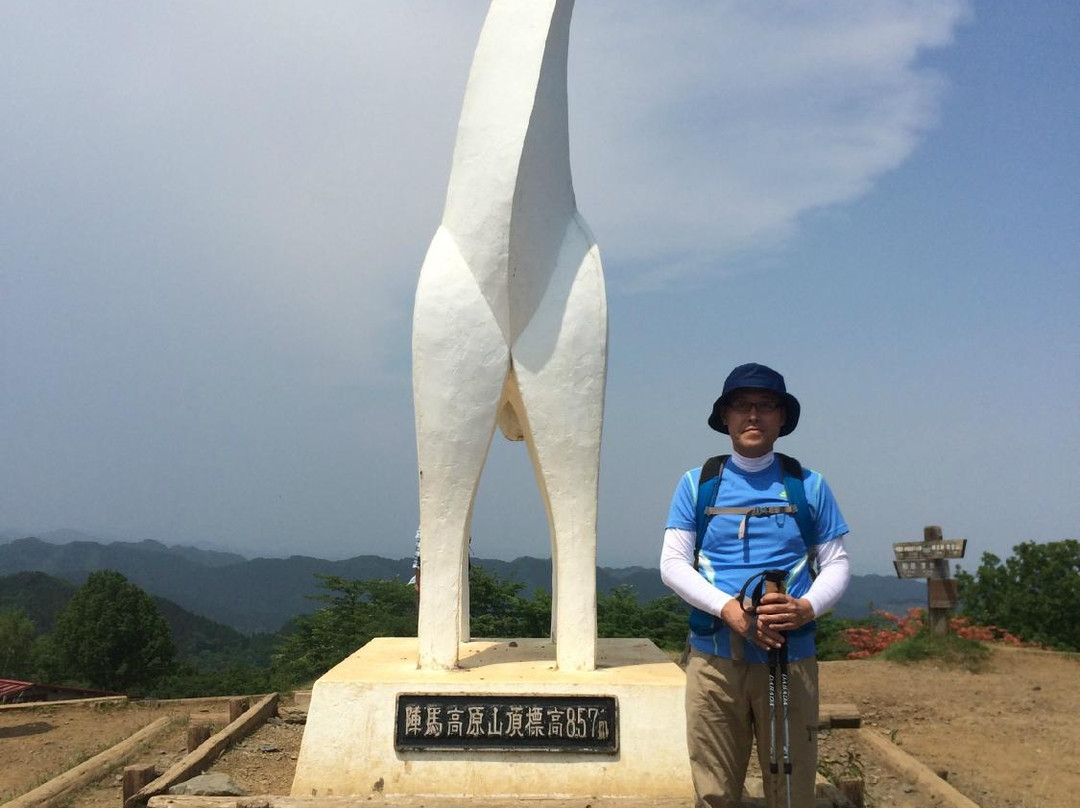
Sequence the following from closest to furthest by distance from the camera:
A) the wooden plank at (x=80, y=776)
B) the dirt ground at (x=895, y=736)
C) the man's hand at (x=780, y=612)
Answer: the man's hand at (x=780, y=612)
the wooden plank at (x=80, y=776)
the dirt ground at (x=895, y=736)

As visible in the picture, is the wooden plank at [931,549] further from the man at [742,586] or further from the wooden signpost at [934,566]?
the man at [742,586]

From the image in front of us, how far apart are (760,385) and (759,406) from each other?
0.25 ft

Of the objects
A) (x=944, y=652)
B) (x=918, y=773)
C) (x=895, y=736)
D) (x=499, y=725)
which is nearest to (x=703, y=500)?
(x=499, y=725)

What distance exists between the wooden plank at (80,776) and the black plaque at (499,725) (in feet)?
7.20

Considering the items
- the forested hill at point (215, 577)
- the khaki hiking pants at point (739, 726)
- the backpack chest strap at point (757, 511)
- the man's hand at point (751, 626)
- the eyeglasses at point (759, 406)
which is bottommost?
the forested hill at point (215, 577)

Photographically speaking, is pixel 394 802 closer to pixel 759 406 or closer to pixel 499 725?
pixel 499 725

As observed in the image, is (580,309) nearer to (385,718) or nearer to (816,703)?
(385,718)

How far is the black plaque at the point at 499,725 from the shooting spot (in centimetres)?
427

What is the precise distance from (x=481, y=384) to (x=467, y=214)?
1.00m

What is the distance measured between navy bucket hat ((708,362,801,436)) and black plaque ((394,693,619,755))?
2091mm

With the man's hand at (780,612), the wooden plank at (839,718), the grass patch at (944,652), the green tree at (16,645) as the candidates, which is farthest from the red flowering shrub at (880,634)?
the green tree at (16,645)

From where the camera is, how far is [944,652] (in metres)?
9.88

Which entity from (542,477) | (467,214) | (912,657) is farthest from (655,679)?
(912,657)

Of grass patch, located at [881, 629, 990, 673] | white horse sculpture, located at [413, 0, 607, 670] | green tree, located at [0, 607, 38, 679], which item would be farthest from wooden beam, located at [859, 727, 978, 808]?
green tree, located at [0, 607, 38, 679]
